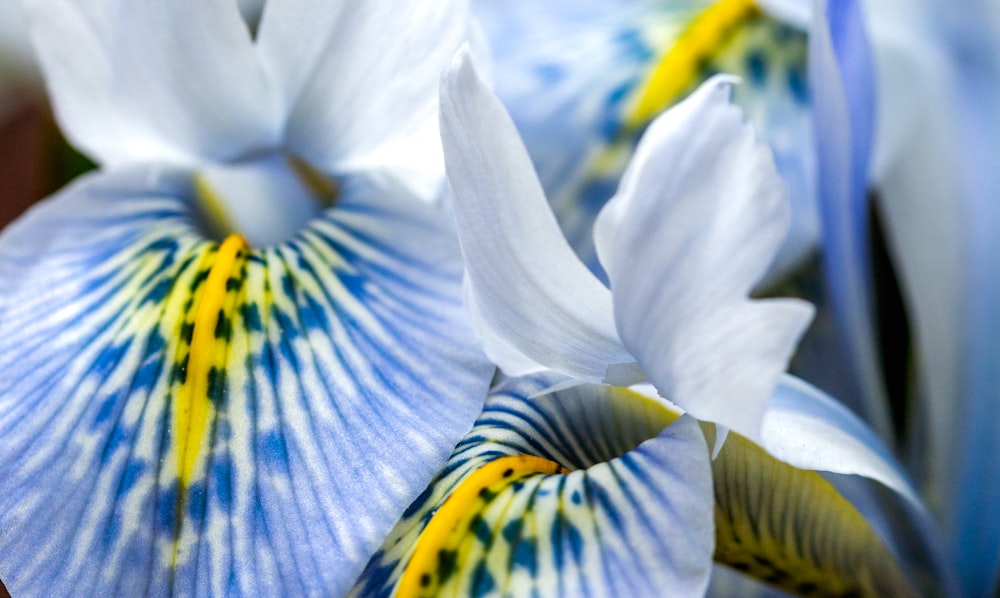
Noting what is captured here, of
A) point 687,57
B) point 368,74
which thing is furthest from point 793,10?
point 368,74

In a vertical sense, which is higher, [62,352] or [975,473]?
[62,352]

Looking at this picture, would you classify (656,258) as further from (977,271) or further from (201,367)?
(977,271)

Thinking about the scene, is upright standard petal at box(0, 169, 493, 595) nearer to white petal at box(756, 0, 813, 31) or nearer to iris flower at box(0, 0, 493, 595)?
iris flower at box(0, 0, 493, 595)

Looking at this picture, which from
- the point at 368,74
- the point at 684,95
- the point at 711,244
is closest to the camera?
the point at 711,244

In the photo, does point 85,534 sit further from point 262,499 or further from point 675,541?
point 675,541

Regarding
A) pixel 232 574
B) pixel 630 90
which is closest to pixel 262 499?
pixel 232 574

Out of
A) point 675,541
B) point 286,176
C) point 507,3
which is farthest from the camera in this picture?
point 507,3

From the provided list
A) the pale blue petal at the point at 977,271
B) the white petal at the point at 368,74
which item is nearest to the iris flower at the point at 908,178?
the pale blue petal at the point at 977,271
